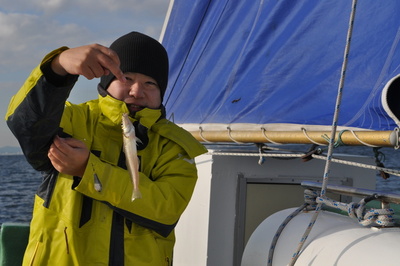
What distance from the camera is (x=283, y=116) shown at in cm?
341

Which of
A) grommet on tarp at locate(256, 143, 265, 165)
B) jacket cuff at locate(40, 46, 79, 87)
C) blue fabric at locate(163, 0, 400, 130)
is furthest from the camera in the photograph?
grommet on tarp at locate(256, 143, 265, 165)

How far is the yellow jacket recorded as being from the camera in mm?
2291

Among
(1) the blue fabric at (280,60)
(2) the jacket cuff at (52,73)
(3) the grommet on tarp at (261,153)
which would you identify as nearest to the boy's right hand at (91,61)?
(2) the jacket cuff at (52,73)

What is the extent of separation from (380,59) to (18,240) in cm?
180

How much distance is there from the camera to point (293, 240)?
2.66 metres

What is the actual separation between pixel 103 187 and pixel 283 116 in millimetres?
1328

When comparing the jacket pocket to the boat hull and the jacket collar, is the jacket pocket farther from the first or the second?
the boat hull

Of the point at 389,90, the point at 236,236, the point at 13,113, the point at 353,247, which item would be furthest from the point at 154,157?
the point at 236,236

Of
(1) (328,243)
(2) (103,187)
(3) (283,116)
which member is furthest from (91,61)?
(3) (283,116)

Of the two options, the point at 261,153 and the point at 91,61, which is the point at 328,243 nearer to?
the point at 91,61

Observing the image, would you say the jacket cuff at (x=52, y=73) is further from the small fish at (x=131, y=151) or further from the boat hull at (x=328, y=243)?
the boat hull at (x=328, y=243)

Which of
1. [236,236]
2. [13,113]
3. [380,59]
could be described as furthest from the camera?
[236,236]

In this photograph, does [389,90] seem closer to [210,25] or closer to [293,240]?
[293,240]

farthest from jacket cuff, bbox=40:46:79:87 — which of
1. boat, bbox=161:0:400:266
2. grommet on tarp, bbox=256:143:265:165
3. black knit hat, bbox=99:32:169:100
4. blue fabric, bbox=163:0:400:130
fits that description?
grommet on tarp, bbox=256:143:265:165
